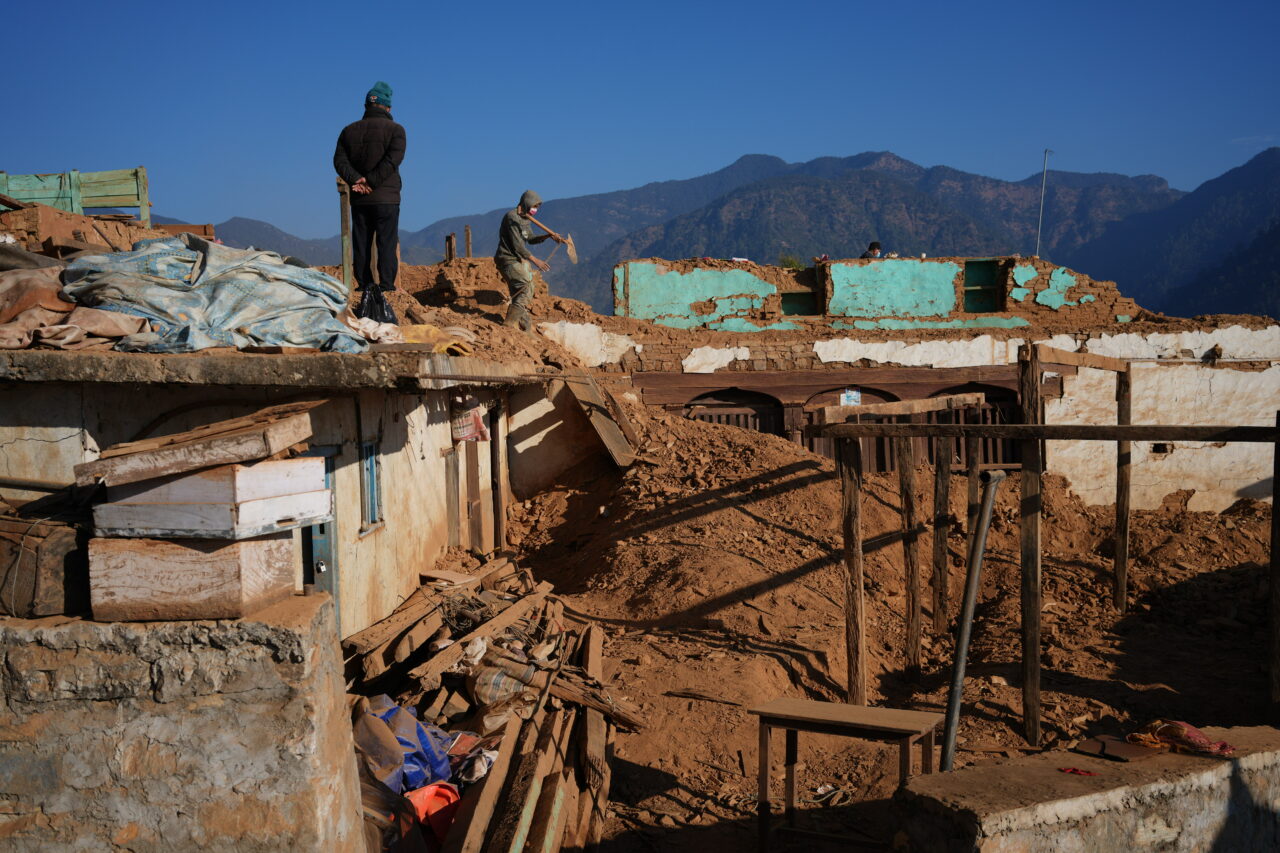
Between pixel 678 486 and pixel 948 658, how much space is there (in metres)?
4.38

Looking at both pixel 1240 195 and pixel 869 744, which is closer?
pixel 869 744

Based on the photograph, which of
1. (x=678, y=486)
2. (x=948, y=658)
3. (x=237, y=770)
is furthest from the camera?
(x=678, y=486)

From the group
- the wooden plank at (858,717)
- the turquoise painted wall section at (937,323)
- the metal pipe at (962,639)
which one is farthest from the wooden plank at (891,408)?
the turquoise painted wall section at (937,323)

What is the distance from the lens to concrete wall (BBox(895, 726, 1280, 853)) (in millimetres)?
3922

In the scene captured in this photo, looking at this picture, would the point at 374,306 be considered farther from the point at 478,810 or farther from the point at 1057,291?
the point at 1057,291

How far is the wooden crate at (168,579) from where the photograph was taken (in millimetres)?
3232

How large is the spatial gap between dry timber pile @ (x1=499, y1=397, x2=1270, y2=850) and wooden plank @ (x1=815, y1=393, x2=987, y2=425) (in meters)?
2.00

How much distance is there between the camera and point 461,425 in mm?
11070

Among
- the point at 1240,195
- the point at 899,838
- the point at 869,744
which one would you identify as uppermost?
the point at 1240,195

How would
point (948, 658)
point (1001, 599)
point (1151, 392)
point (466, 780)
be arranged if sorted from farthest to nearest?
point (1151, 392)
point (1001, 599)
point (948, 658)
point (466, 780)

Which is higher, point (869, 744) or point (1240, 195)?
point (1240, 195)

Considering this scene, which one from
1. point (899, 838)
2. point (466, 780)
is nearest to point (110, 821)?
point (466, 780)

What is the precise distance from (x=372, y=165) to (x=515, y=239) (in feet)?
9.66

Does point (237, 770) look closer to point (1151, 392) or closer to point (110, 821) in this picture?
point (110, 821)
